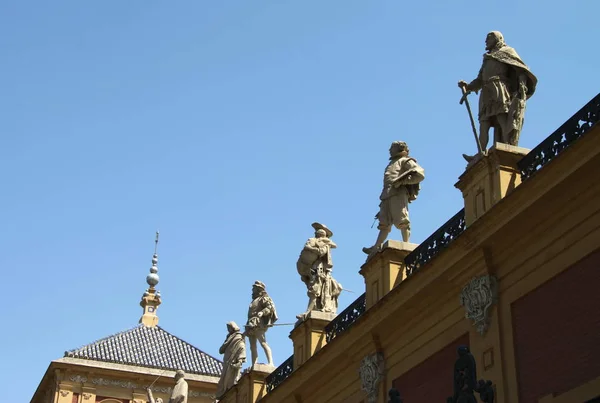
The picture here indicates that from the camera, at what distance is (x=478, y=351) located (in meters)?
16.6

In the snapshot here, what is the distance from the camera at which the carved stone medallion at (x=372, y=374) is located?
63.9 feet

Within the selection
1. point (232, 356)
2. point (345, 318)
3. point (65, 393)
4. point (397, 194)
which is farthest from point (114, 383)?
point (397, 194)

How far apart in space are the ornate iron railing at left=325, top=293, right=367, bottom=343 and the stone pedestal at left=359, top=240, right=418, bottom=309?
54 cm

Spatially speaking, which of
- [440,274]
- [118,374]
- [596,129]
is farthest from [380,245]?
[118,374]

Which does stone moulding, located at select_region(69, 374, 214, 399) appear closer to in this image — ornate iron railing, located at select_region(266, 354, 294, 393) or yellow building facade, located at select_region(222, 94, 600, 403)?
ornate iron railing, located at select_region(266, 354, 294, 393)

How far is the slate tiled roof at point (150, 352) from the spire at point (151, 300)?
41.6 inches

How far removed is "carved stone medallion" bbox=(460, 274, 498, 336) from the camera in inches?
653

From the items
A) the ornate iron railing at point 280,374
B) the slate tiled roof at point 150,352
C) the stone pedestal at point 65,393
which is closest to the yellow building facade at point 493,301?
the ornate iron railing at point 280,374

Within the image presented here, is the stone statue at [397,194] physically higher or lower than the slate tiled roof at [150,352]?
lower

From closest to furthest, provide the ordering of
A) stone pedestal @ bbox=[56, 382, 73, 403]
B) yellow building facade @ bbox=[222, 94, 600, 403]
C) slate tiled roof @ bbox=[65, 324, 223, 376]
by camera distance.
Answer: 1. yellow building facade @ bbox=[222, 94, 600, 403]
2. stone pedestal @ bbox=[56, 382, 73, 403]
3. slate tiled roof @ bbox=[65, 324, 223, 376]

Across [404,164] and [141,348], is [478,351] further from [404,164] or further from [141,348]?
[141,348]

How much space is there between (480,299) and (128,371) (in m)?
25.6

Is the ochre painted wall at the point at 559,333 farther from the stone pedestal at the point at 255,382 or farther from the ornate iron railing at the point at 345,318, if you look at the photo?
the stone pedestal at the point at 255,382

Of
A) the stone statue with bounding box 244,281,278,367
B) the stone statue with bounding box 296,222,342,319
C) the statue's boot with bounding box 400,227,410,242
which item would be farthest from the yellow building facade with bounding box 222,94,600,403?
the stone statue with bounding box 244,281,278,367
